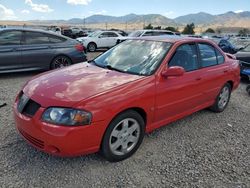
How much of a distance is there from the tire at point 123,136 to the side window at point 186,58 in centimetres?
107

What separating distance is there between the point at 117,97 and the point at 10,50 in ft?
18.1

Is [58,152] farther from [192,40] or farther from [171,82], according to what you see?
[192,40]

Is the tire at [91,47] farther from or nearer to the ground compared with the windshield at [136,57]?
nearer to the ground

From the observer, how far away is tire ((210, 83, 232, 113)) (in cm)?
540

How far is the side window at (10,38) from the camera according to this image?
7.67 meters

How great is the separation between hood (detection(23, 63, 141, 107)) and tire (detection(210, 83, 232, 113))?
7.77 feet

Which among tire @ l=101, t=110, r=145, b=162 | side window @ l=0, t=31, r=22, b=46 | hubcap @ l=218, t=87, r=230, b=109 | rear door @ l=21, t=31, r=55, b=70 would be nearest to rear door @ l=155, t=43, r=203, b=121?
tire @ l=101, t=110, r=145, b=162

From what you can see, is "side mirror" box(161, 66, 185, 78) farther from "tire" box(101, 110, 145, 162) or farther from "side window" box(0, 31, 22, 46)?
"side window" box(0, 31, 22, 46)

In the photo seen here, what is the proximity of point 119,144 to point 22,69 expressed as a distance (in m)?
5.48

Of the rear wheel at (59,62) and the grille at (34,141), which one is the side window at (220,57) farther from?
the rear wheel at (59,62)

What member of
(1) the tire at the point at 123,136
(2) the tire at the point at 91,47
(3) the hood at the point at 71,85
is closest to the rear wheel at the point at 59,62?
(3) the hood at the point at 71,85

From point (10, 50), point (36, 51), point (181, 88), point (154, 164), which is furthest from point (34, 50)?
point (154, 164)

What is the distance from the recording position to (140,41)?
15.3 feet

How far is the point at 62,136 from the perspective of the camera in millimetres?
2992
